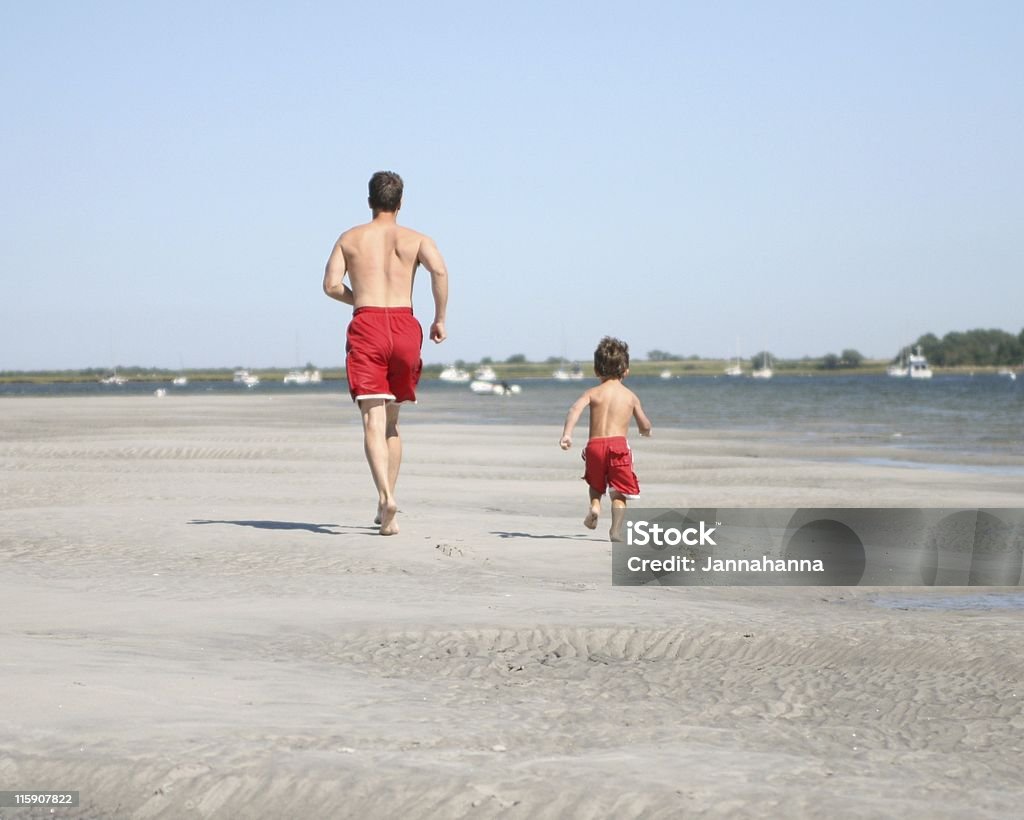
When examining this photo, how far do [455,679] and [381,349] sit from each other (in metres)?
3.44

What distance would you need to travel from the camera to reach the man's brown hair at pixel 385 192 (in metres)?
7.93

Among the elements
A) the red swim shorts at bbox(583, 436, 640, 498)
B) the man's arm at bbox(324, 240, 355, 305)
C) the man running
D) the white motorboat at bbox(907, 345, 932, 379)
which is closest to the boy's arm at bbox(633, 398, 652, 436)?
the red swim shorts at bbox(583, 436, 640, 498)

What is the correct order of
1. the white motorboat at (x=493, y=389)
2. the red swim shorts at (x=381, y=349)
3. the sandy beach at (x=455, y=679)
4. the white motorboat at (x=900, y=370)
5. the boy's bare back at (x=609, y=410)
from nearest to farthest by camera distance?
the sandy beach at (x=455, y=679)
the red swim shorts at (x=381, y=349)
the boy's bare back at (x=609, y=410)
the white motorboat at (x=493, y=389)
the white motorboat at (x=900, y=370)

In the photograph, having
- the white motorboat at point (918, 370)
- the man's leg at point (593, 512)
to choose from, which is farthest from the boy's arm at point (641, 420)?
the white motorboat at point (918, 370)

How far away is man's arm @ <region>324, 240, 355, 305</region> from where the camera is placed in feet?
25.8

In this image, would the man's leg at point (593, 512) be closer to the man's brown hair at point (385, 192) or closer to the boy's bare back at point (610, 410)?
the boy's bare back at point (610, 410)

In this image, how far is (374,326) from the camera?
777cm

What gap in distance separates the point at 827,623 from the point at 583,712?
205 cm

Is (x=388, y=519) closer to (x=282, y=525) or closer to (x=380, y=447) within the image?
(x=380, y=447)

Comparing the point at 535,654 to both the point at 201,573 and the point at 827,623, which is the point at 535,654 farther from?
the point at 201,573

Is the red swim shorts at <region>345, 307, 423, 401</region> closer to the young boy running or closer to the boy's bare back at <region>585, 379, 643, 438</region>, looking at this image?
the young boy running

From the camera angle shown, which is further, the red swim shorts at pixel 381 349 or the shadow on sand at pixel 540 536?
the shadow on sand at pixel 540 536

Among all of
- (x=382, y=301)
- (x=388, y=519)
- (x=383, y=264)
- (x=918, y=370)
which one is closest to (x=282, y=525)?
(x=388, y=519)

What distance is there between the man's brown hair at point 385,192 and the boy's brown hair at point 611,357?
65.0 inches
